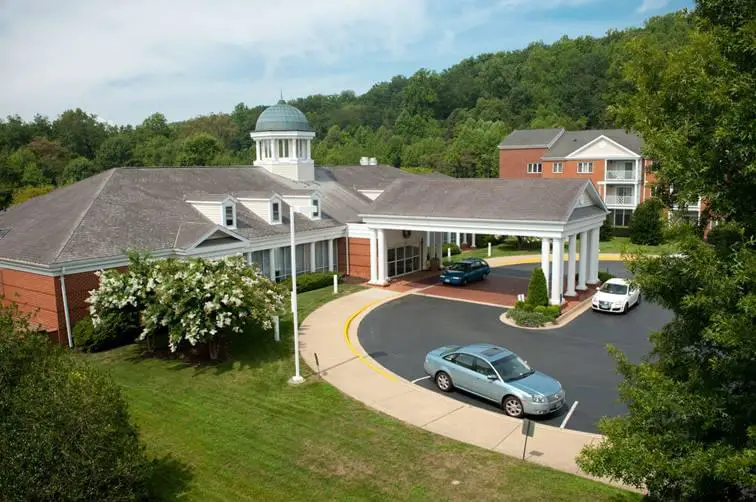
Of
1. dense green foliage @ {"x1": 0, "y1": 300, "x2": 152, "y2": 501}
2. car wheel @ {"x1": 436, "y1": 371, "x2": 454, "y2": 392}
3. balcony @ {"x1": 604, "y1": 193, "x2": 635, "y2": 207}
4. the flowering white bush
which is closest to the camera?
dense green foliage @ {"x1": 0, "y1": 300, "x2": 152, "y2": 501}

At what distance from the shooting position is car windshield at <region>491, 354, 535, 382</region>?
1748 centimetres

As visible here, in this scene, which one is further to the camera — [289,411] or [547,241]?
[547,241]

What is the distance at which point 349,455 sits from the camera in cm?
1433

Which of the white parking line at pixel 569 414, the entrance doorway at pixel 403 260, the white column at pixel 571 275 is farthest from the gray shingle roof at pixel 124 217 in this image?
the white parking line at pixel 569 414

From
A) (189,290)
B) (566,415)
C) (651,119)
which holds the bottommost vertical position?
(566,415)

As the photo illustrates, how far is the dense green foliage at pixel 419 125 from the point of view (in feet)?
276

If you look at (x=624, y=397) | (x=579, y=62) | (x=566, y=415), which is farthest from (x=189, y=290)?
(x=579, y=62)

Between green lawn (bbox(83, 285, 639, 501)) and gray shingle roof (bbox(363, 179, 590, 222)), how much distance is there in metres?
15.6

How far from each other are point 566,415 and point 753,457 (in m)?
9.88

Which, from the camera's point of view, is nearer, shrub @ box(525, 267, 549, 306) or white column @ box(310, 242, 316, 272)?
shrub @ box(525, 267, 549, 306)

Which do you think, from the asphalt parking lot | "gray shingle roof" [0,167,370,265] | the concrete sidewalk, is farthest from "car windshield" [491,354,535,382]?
"gray shingle roof" [0,167,370,265]

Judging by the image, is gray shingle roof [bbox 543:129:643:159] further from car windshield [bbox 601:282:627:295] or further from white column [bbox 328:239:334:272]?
white column [bbox 328:239:334:272]

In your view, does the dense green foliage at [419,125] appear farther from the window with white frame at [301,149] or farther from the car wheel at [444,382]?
the car wheel at [444,382]

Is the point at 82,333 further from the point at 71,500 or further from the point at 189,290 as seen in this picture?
the point at 71,500
